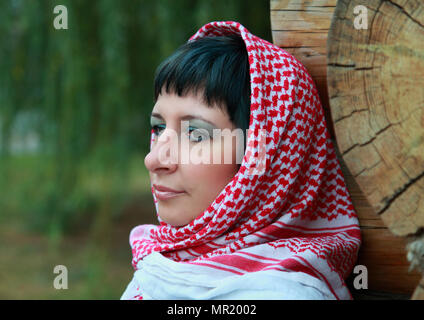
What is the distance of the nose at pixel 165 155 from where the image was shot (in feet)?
4.98

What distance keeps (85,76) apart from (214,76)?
221 cm

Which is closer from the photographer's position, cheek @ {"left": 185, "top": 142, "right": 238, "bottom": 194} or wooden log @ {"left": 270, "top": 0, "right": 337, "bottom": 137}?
cheek @ {"left": 185, "top": 142, "right": 238, "bottom": 194}

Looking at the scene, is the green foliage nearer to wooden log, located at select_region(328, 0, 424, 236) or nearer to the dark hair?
the dark hair

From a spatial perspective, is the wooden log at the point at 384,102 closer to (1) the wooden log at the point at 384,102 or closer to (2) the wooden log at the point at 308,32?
(1) the wooden log at the point at 384,102

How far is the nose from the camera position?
4.98 ft

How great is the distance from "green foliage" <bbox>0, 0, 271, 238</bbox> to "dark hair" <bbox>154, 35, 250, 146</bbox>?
1567 mm

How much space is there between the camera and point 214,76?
155 centimetres

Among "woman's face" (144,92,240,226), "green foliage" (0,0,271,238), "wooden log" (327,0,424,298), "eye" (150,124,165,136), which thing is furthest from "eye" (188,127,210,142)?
"green foliage" (0,0,271,238)

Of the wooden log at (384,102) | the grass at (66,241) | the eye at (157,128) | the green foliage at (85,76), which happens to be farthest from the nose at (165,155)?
the grass at (66,241)

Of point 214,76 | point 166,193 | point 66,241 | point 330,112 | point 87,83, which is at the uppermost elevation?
point 87,83

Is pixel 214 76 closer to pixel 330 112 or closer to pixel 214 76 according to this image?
pixel 214 76

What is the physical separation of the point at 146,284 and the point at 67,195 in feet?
8.63

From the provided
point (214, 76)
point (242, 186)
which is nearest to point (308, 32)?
point (214, 76)
